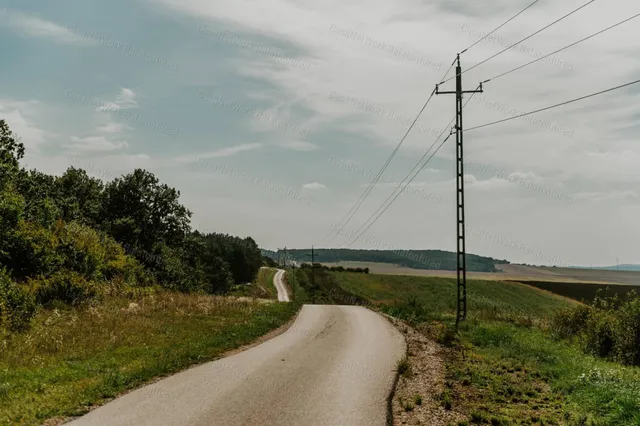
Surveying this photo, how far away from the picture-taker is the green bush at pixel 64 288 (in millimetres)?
24869

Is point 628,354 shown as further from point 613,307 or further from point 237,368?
point 237,368

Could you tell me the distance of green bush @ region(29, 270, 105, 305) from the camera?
24.9 metres

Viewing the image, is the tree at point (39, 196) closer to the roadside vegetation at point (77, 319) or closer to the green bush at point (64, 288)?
the roadside vegetation at point (77, 319)

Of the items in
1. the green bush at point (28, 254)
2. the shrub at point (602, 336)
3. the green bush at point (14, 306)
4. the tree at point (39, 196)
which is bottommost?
the shrub at point (602, 336)

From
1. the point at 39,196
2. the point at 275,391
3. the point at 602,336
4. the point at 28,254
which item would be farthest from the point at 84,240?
the point at 602,336

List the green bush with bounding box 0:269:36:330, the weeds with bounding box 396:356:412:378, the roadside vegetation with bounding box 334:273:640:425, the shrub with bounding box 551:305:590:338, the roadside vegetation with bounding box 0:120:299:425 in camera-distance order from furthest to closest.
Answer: the shrub with bounding box 551:305:590:338
the green bush with bounding box 0:269:36:330
the weeds with bounding box 396:356:412:378
the roadside vegetation with bounding box 0:120:299:425
the roadside vegetation with bounding box 334:273:640:425

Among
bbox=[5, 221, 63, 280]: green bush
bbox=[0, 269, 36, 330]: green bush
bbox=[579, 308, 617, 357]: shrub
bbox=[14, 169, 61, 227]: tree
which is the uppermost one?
bbox=[14, 169, 61, 227]: tree

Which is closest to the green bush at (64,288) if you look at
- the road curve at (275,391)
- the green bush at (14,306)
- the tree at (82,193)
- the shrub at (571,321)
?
the green bush at (14,306)

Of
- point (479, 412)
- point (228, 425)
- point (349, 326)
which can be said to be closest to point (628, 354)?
point (349, 326)

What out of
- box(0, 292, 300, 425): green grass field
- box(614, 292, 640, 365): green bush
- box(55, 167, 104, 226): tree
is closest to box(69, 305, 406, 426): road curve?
box(0, 292, 300, 425): green grass field

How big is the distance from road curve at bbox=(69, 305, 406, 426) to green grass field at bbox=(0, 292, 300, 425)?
2.66 feet

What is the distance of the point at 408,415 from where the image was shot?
441 inches

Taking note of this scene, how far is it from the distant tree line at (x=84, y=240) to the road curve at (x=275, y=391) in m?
9.69

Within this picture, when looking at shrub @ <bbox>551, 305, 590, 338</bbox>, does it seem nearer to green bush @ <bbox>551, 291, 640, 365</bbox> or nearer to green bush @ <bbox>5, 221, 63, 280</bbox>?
green bush @ <bbox>551, 291, 640, 365</bbox>
